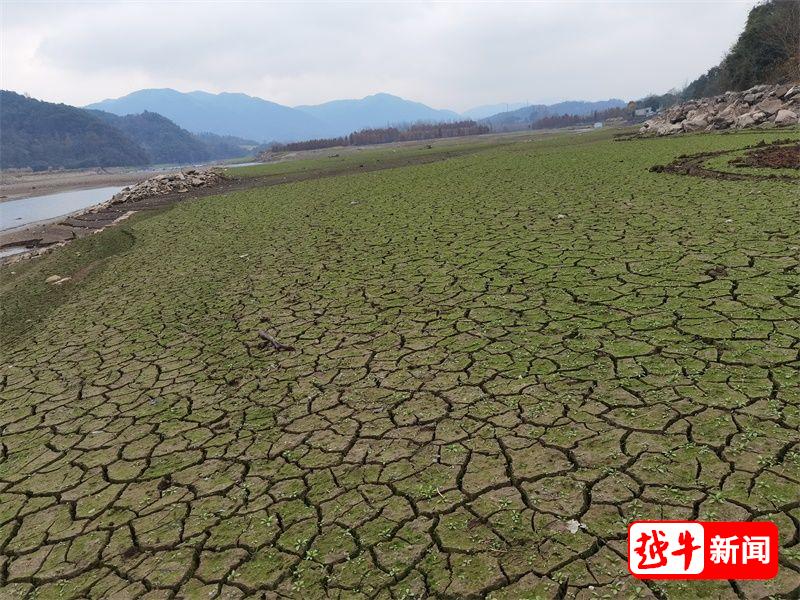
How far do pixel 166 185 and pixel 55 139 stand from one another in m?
123

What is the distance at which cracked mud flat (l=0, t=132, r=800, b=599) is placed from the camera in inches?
110

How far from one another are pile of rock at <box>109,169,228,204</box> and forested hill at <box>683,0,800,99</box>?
42.7 m

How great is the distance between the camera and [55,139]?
391ft

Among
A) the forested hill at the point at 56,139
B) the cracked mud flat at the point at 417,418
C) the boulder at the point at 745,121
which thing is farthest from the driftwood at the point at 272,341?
the forested hill at the point at 56,139

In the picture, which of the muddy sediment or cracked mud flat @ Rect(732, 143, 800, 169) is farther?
cracked mud flat @ Rect(732, 143, 800, 169)

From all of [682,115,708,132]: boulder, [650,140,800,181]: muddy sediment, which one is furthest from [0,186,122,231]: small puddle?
[682,115,708,132]: boulder

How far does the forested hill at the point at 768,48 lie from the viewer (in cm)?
3666

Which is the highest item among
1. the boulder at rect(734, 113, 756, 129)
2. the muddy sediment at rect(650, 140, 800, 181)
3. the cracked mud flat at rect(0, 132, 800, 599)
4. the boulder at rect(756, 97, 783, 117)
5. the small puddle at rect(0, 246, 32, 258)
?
the boulder at rect(756, 97, 783, 117)

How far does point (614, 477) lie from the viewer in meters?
3.10

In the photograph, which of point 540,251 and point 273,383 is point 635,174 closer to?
point 540,251

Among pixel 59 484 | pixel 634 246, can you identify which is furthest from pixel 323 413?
pixel 634 246

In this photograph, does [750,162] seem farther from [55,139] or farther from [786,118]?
[55,139]

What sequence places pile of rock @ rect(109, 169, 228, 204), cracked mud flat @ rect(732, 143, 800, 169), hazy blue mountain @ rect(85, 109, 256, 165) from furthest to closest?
1. hazy blue mountain @ rect(85, 109, 256, 165)
2. pile of rock @ rect(109, 169, 228, 204)
3. cracked mud flat @ rect(732, 143, 800, 169)

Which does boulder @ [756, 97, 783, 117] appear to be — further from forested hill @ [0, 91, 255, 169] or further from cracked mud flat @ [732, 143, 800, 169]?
forested hill @ [0, 91, 255, 169]
